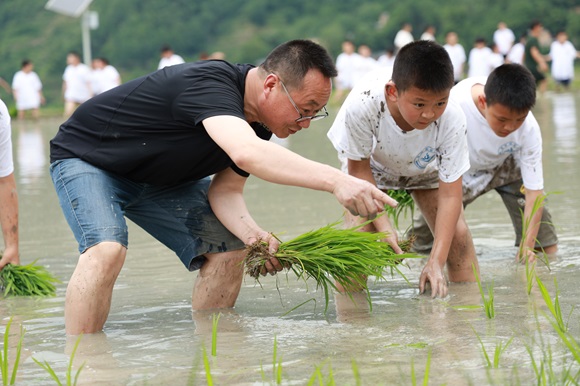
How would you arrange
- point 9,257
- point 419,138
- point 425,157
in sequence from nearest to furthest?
point 419,138, point 425,157, point 9,257

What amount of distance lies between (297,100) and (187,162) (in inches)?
25.4

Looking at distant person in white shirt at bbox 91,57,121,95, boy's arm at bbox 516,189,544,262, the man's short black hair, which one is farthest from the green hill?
the man's short black hair

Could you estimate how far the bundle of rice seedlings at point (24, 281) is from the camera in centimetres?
510

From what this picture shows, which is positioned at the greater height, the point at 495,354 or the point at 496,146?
the point at 496,146

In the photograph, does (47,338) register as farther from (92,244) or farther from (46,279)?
(46,279)

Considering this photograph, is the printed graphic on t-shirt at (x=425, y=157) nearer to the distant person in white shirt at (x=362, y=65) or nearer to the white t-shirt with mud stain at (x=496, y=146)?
the white t-shirt with mud stain at (x=496, y=146)

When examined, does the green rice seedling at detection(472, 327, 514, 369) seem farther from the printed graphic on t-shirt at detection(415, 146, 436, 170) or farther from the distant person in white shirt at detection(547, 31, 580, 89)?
the distant person in white shirt at detection(547, 31, 580, 89)

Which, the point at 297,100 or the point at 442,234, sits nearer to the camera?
the point at 297,100

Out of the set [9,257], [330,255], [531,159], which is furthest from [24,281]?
[531,159]

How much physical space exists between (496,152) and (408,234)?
79cm

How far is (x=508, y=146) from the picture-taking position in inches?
215

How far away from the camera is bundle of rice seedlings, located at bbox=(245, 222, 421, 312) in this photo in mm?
4180

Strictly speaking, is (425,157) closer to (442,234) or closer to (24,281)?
(442,234)

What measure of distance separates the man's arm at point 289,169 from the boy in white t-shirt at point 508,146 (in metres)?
1.63
